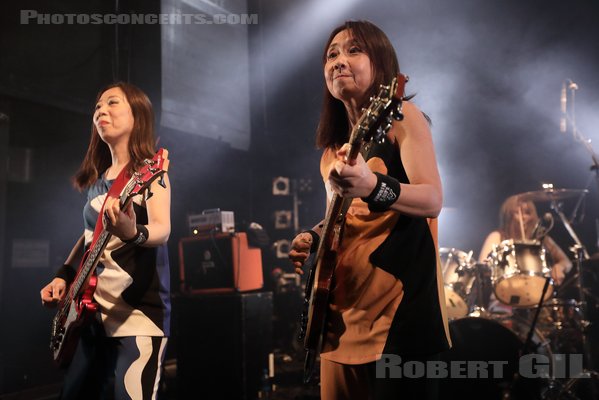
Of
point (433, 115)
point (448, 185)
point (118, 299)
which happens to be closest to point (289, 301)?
point (448, 185)

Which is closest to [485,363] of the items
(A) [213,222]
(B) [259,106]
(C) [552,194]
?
(C) [552,194]

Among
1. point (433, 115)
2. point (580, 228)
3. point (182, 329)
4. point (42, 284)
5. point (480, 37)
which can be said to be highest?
point (480, 37)

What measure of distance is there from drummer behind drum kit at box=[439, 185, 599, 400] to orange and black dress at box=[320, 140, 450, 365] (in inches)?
136

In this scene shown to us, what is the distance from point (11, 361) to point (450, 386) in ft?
15.1

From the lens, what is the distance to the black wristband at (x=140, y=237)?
2412 mm

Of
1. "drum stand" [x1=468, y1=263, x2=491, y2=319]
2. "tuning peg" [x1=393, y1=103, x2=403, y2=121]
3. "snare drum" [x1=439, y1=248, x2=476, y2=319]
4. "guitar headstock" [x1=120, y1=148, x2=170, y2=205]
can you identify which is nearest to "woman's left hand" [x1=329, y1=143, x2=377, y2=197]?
"tuning peg" [x1=393, y1=103, x2=403, y2=121]

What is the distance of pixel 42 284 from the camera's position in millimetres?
6430

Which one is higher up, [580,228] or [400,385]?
[580,228]

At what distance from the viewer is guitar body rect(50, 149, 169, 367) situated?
2512 mm

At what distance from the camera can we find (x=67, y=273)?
9.82 feet

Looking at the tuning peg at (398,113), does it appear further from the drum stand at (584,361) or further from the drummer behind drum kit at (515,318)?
the drum stand at (584,361)

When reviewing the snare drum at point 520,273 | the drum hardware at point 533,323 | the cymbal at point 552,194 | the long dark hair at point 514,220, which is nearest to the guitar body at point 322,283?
the drum hardware at point 533,323

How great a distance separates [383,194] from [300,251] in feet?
1.81

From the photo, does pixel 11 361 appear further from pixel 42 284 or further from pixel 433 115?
pixel 433 115
